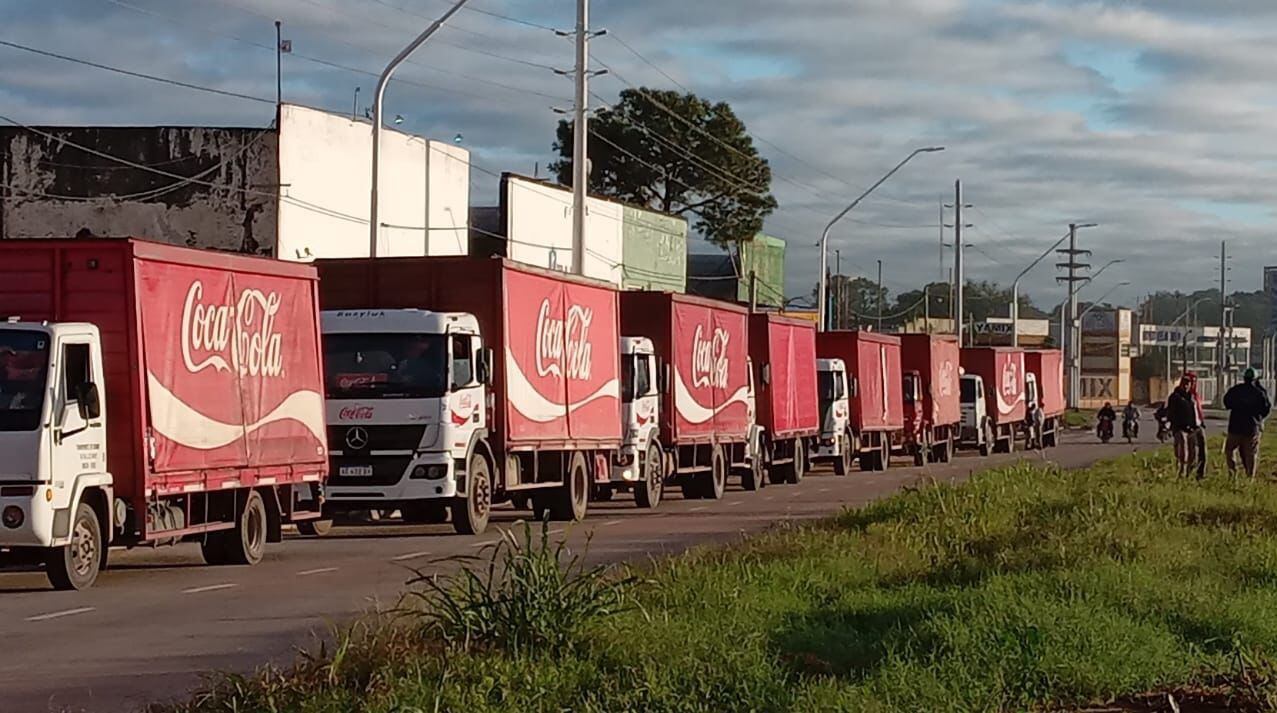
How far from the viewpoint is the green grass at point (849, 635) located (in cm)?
962

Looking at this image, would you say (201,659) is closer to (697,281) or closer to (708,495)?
(708,495)

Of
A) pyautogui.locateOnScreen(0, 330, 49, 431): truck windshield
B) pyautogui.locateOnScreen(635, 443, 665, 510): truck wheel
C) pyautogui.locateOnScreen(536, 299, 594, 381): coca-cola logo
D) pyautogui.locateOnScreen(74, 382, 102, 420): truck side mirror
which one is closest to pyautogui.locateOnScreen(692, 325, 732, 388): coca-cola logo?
pyautogui.locateOnScreen(635, 443, 665, 510): truck wheel

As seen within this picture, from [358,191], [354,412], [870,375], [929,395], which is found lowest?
[354,412]

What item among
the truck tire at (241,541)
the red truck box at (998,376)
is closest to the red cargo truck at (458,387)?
the truck tire at (241,541)

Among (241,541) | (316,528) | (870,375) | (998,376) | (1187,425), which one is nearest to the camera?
(241,541)

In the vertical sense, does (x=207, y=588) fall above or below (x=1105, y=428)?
below

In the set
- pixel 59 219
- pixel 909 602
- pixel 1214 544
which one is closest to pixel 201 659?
pixel 909 602

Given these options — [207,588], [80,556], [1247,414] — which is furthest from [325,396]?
[1247,414]

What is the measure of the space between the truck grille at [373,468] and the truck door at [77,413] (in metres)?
5.92

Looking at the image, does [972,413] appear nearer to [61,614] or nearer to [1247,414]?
[1247,414]

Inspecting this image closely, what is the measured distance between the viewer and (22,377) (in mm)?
16922

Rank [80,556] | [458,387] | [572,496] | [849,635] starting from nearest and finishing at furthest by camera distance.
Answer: [849,635] → [80,556] → [458,387] → [572,496]

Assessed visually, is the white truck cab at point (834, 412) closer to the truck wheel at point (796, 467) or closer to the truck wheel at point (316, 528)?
the truck wheel at point (796, 467)

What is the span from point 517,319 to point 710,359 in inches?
396
